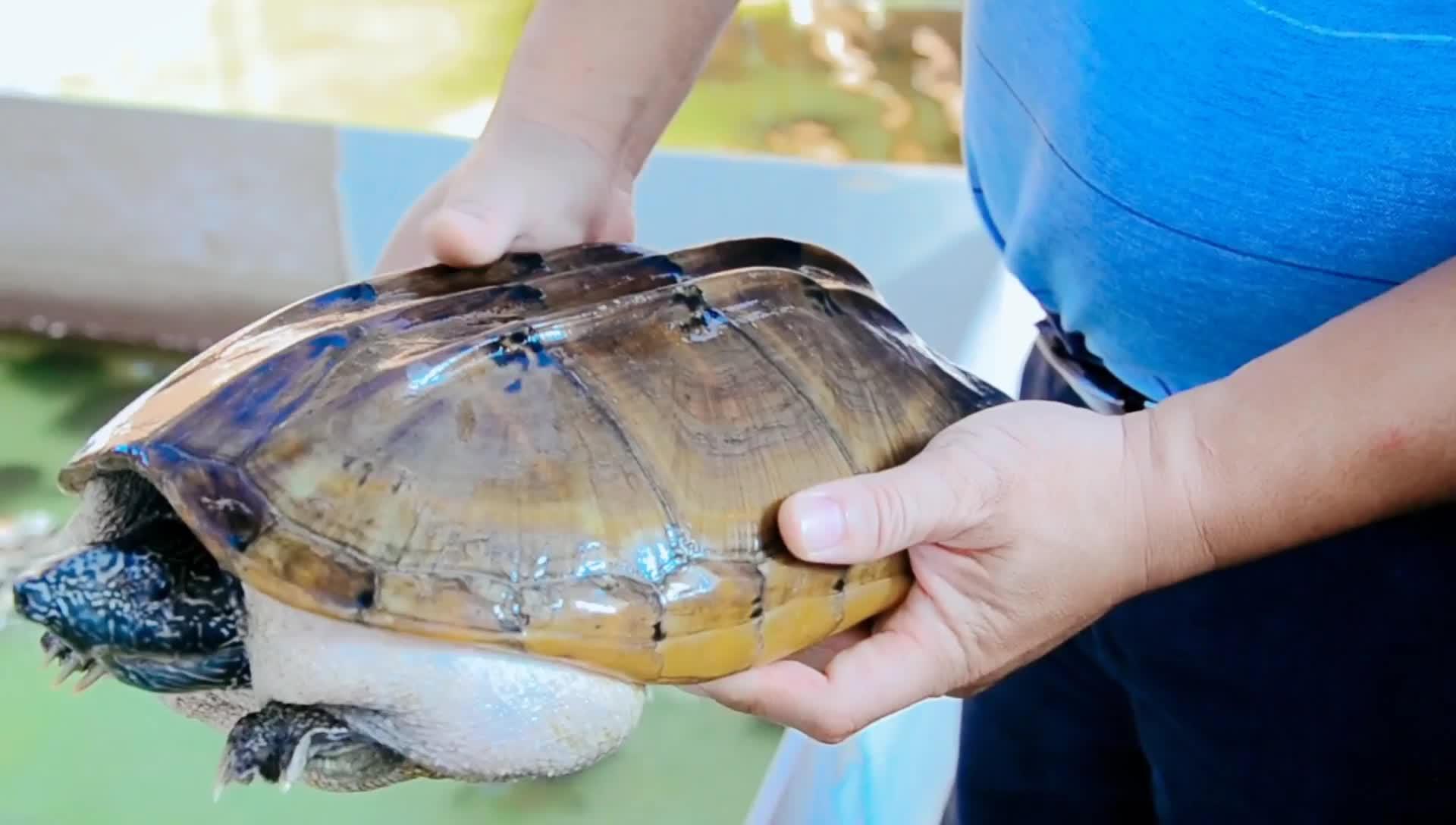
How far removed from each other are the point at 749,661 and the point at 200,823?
98 centimetres

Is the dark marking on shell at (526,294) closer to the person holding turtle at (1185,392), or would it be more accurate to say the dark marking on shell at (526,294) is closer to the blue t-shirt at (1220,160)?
the person holding turtle at (1185,392)

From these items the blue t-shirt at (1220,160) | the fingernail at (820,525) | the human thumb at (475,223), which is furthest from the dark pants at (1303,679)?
the human thumb at (475,223)

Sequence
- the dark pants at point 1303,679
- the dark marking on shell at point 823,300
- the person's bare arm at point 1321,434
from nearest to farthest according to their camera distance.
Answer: the person's bare arm at point 1321,434 → the dark pants at point 1303,679 → the dark marking on shell at point 823,300

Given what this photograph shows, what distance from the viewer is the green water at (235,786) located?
Result: 4.37 ft

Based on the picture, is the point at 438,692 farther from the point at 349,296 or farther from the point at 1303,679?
the point at 1303,679

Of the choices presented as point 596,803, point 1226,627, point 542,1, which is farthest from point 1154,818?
point 596,803

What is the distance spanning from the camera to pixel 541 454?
551 millimetres

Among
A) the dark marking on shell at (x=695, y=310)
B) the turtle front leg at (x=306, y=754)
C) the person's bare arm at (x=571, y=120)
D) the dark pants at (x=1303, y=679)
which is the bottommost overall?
the dark pants at (x=1303, y=679)

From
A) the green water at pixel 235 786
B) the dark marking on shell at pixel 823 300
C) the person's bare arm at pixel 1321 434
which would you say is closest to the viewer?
the person's bare arm at pixel 1321 434

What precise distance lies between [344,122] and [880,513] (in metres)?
2.01

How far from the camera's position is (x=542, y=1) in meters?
0.73

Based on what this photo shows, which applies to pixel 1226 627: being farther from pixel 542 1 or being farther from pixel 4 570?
pixel 4 570

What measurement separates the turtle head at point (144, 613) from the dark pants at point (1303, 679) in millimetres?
444

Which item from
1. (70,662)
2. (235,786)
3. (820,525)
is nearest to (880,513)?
(820,525)
